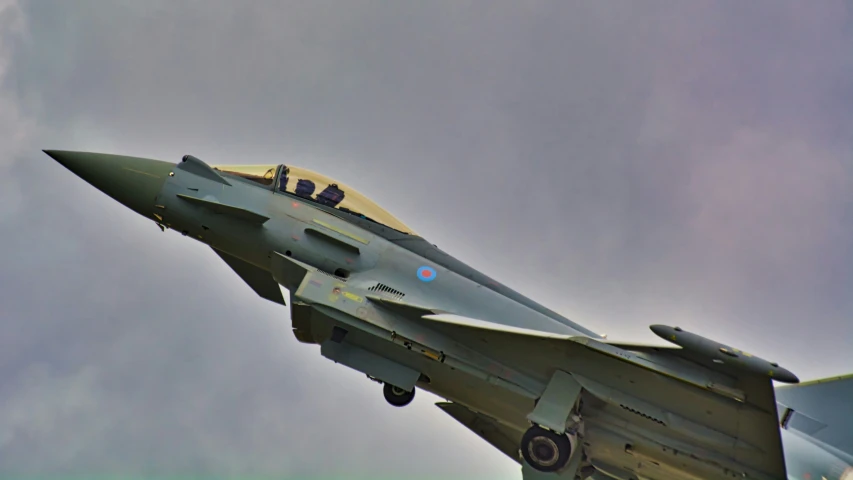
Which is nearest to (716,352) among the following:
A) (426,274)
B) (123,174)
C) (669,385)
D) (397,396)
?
(669,385)

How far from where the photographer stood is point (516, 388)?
9.94 m

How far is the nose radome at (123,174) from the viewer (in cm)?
1121

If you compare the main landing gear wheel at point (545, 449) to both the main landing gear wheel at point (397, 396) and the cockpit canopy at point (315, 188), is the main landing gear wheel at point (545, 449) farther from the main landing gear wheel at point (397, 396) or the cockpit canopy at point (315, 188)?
the cockpit canopy at point (315, 188)

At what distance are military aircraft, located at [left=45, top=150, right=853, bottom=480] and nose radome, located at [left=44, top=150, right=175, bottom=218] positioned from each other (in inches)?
0.9

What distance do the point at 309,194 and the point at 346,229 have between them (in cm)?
90

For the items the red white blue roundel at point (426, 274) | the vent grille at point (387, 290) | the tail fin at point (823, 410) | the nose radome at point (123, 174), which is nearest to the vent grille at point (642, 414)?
→ the tail fin at point (823, 410)

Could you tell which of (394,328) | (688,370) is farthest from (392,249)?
(688,370)

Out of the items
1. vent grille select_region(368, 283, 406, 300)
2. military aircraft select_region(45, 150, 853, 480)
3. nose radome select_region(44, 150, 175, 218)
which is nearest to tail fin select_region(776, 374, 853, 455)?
military aircraft select_region(45, 150, 853, 480)

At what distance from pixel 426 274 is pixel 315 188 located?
2369mm

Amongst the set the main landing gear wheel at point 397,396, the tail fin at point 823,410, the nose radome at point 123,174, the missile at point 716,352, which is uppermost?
the tail fin at point 823,410

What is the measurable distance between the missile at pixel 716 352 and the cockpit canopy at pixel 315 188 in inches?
182

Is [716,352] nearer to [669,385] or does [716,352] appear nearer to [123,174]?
[669,385]

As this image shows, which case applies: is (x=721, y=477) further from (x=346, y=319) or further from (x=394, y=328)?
(x=346, y=319)

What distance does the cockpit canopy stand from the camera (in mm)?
11539
